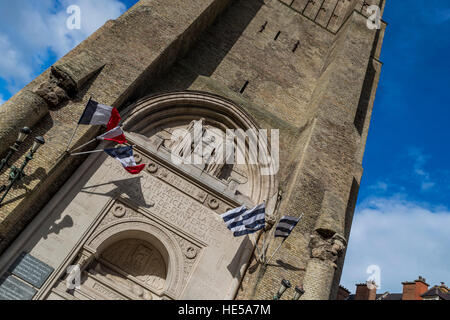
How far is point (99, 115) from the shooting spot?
9039 millimetres

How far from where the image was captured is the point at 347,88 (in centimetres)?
1316

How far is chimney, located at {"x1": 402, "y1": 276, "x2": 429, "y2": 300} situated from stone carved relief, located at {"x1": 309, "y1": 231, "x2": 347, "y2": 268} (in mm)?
16291

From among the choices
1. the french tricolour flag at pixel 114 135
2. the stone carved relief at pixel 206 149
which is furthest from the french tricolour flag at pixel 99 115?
the stone carved relief at pixel 206 149

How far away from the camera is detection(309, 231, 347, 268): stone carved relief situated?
9.07 metres

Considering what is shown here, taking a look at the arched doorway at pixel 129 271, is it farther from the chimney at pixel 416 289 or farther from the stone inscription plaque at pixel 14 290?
the chimney at pixel 416 289

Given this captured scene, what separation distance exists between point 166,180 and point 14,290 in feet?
14.3

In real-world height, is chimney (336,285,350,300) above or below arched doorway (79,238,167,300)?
above

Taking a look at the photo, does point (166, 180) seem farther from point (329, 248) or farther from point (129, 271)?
point (329, 248)

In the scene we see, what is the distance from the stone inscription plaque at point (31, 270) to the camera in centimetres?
819

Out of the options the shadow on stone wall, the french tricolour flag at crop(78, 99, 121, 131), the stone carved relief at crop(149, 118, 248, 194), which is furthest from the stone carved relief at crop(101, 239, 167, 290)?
the shadow on stone wall

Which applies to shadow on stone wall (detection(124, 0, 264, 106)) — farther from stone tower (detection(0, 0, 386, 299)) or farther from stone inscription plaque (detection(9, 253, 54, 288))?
stone inscription plaque (detection(9, 253, 54, 288))

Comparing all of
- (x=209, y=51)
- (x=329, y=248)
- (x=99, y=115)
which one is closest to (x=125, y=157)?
(x=99, y=115)

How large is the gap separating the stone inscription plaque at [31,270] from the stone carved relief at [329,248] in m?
6.37

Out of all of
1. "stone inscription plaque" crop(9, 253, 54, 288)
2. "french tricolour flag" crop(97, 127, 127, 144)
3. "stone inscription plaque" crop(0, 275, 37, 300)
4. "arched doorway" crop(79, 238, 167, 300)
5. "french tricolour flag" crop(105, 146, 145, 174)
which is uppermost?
"french tricolour flag" crop(97, 127, 127, 144)
